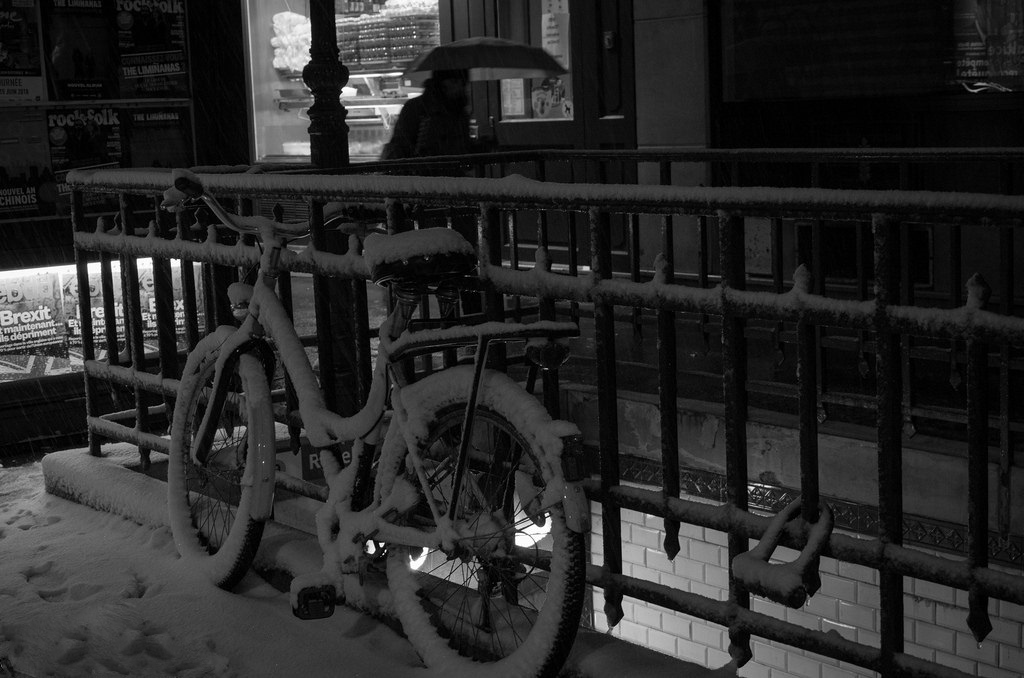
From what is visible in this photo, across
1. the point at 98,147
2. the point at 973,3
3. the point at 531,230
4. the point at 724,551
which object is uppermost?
the point at 973,3

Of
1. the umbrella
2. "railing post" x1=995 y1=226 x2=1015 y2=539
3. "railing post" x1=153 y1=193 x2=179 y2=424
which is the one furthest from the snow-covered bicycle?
the umbrella

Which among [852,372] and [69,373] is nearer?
[852,372]

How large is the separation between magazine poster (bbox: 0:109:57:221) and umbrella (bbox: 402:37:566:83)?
292 centimetres

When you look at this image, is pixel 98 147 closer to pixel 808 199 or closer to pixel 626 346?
pixel 626 346

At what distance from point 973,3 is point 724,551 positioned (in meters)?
4.54

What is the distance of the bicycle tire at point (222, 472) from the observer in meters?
4.41

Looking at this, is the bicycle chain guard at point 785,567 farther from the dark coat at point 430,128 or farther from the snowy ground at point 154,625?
the dark coat at point 430,128

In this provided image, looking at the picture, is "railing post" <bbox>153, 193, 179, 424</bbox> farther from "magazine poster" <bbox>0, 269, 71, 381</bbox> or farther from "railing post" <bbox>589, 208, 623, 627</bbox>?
"magazine poster" <bbox>0, 269, 71, 381</bbox>

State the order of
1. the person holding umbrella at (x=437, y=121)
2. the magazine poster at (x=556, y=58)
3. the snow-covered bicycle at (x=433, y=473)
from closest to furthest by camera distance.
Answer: the snow-covered bicycle at (x=433, y=473), the person holding umbrella at (x=437, y=121), the magazine poster at (x=556, y=58)

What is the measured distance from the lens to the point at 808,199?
305cm

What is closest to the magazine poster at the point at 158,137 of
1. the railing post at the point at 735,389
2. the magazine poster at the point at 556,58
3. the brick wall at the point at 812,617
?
the brick wall at the point at 812,617

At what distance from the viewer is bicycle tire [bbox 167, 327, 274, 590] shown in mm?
4410

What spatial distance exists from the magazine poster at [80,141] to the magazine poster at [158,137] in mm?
90

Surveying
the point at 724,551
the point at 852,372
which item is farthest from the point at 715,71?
the point at 724,551
